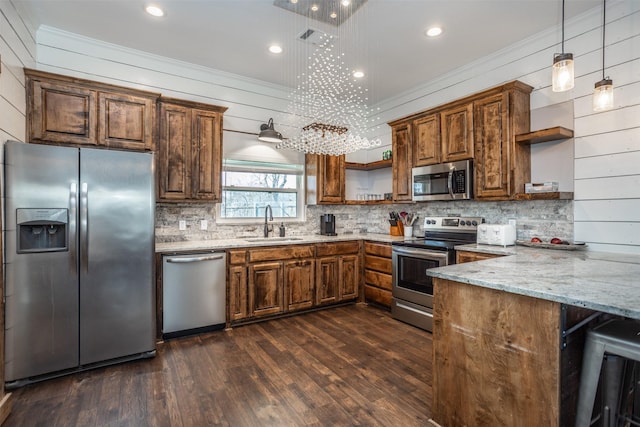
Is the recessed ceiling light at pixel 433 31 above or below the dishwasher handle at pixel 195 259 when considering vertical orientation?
above

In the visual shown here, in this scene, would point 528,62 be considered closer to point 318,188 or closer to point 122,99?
point 318,188

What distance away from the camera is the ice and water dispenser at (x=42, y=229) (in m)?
2.46

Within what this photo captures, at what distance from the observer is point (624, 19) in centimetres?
274

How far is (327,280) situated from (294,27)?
2912mm

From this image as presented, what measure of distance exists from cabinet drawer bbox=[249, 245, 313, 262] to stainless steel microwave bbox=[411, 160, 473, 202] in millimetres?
1552

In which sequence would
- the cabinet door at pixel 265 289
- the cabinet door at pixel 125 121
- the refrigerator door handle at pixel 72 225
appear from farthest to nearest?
the cabinet door at pixel 265 289
the cabinet door at pixel 125 121
the refrigerator door handle at pixel 72 225

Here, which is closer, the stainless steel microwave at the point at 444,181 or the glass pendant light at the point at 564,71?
the glass pendant light at the point at 564,71

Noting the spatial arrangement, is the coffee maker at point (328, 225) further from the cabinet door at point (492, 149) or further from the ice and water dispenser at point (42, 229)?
the ice and water dispenser at point (42, 229)

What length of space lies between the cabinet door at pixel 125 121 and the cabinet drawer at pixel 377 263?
2961 mm

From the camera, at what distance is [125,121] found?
321 centimetres

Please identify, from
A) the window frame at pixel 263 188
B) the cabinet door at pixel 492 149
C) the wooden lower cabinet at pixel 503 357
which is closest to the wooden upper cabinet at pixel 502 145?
the cabinet door at pixel 492 149

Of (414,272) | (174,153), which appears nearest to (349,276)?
(414,272)

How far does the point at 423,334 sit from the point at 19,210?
12.3 ft

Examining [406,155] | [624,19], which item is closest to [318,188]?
[406,155]
